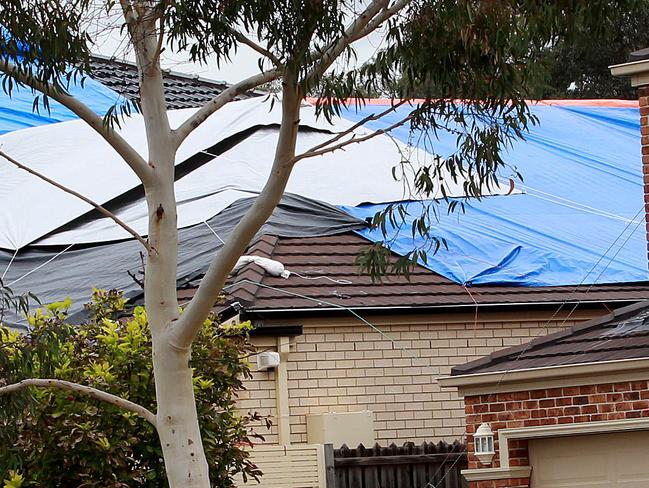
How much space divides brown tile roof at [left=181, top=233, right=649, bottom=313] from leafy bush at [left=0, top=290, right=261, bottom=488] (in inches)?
92.2

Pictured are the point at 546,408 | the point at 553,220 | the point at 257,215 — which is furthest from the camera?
the point at 553,220

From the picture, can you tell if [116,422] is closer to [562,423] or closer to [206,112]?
[206,112]

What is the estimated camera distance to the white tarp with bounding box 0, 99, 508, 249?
17359 millimetres

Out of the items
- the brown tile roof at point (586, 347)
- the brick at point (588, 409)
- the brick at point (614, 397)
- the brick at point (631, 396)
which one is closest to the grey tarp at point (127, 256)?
the brown tile roof at point (586, 347)

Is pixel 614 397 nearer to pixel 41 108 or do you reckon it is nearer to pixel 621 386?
pixel 621 386

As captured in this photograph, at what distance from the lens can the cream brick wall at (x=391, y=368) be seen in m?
14.7

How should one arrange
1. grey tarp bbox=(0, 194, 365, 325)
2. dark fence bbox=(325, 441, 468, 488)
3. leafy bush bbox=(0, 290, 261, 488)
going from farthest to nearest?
grey tarp bbox=(0, 194, 365, 325), dark fence bbox=(325, 441, 468, 488), leafy bush bbox=(0, 290, 261, 488)

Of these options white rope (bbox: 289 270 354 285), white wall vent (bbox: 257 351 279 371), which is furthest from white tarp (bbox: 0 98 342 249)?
white wall vent (bbox: 257 351 279 371)

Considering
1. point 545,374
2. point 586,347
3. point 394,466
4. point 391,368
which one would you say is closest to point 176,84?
point 391,368

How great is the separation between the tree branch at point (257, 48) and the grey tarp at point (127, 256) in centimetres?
596

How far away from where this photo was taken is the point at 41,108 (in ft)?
71.6

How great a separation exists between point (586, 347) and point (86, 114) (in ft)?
15.1

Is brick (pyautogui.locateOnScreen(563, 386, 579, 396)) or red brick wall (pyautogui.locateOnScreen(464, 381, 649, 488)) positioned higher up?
brick (pyautogui.locateOnScreen(563, 386, 579, 396))

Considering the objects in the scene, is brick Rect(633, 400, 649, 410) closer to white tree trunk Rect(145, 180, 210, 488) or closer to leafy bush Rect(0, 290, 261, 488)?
leafy bush Rect(0, 290, 261, 488)
